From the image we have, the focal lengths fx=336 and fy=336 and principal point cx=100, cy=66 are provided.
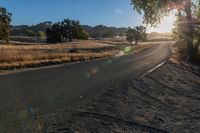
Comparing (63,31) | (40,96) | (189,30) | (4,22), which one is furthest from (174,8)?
(63,31)

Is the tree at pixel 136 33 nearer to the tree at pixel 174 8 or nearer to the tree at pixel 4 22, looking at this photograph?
the tree at pixel 4 22

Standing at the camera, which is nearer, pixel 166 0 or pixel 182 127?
pixel 182 127

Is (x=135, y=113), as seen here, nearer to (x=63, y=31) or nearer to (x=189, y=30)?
(x=189, y=30)

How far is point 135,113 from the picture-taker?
9.20 metres

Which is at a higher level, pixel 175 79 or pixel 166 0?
pixel 166 0

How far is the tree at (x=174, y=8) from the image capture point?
29.7 metres

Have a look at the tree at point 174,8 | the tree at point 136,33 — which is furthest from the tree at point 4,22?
the tree at point 136,33

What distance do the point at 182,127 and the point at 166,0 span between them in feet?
75.1

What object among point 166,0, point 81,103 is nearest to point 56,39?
point 166,0

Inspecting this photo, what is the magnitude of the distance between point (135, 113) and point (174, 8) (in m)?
23.0

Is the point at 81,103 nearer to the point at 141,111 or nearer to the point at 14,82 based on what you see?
the point at 141,111

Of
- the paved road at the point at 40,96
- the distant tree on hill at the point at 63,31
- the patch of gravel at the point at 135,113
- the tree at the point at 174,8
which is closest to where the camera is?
the patch of gravel at the point at 135,113

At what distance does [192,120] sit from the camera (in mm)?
8875

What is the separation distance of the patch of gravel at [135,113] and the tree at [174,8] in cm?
1694
